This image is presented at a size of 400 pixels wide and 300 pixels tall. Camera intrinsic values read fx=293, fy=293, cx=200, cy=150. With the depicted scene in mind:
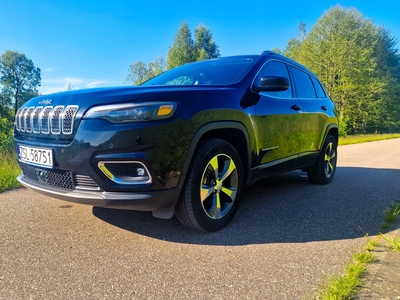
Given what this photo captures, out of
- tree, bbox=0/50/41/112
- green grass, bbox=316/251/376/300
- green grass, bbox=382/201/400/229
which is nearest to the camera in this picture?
green grass, bbox=316/251/376/300

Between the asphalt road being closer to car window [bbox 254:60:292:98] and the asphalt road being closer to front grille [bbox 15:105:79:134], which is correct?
front grille [bbox 15:105:79:134]

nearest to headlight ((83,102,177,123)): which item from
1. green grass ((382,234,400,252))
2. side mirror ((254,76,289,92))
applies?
side mirror ((254,76,289,92))

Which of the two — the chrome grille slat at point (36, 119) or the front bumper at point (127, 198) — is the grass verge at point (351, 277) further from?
the chrome grille slat at point (36, 119)

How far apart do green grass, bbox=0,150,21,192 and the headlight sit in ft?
7.11

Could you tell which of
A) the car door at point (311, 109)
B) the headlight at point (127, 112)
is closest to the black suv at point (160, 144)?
the headlight at point (127, 112)

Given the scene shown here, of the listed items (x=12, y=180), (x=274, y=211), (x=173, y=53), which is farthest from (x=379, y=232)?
(x=173, y=53)

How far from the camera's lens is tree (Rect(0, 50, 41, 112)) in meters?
43.4

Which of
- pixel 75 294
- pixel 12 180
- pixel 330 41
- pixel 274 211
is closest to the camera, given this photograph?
pixel 75 294

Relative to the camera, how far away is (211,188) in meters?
2.48

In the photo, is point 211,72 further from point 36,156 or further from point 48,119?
point 36,156

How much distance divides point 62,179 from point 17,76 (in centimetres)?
5157

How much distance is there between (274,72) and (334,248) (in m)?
2.10

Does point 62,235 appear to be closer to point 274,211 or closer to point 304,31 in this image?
point 274,211

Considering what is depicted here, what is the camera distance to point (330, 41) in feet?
99.5
